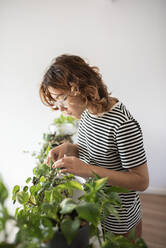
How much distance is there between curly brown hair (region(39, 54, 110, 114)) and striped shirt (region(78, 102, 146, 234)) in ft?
0.20

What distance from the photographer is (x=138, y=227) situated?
936 mm

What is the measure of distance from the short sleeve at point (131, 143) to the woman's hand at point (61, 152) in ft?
1.01

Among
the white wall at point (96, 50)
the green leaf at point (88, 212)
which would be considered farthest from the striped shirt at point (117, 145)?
the white wall at point (96, 50)

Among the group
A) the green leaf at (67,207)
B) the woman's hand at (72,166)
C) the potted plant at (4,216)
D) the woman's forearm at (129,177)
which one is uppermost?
the potted plant at (4,216)

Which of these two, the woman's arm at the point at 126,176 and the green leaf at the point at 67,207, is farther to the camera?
the woman's arm at the point at 126,176

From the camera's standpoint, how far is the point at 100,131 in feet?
2.58

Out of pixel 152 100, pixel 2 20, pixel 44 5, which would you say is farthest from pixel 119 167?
pixel 2 20

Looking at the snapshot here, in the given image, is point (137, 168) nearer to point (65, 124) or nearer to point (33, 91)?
point (65, 124)

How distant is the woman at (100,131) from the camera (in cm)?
67

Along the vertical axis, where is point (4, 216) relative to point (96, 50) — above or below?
below

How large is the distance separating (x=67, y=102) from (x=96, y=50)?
1.54 metres

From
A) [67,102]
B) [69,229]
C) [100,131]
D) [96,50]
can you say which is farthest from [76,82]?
[96,50]

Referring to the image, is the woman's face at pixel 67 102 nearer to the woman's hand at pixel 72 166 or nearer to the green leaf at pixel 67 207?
the woman's hand at pixel 72 166

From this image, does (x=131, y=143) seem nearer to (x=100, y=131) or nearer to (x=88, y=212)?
(x=100, y=131)
